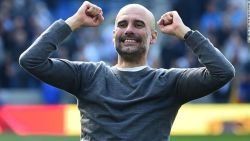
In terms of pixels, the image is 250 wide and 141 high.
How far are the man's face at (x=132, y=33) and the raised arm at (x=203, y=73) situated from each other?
0.72ft

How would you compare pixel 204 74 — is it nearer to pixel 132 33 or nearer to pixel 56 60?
pixel 132 33

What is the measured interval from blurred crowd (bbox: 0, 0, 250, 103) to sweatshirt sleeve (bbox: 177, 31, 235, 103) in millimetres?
10672

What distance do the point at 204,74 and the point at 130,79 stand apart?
459mm

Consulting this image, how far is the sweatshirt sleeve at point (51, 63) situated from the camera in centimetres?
541

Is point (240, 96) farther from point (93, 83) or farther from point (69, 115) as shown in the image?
point (93, 83)

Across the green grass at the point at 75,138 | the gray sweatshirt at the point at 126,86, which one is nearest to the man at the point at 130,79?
the gray sweatshirt at the point at 126,86

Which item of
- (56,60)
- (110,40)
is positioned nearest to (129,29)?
(56,60)

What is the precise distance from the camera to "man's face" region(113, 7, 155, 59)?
5.46 metres

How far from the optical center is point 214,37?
17.3 m

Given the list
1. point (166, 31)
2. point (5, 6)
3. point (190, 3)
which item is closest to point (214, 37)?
point (190, 3)

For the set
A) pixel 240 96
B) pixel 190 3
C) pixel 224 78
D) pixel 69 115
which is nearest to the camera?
pixel 224 78

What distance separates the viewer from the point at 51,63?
546 cm

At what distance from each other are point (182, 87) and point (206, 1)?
1282 centimetres

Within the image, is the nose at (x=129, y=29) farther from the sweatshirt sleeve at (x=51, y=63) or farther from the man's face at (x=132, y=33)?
the sweatshirt sleeve at (x=51, y=63)
